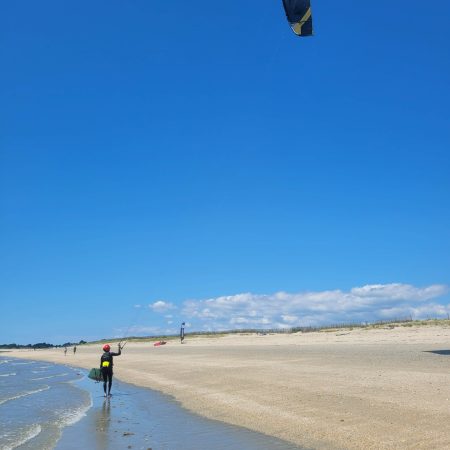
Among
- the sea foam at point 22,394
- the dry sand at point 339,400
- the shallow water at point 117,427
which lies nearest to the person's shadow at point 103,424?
the shallow water at point 117,427

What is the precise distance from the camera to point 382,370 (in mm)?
18625

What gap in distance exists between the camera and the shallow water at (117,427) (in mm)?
11242

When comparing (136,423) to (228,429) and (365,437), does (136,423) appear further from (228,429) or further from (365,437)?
(365,437)

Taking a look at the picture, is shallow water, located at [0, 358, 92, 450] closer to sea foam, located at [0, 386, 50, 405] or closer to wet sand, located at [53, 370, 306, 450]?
sea foam, located at [0, 386, 50, 405]

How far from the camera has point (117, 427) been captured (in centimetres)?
1399

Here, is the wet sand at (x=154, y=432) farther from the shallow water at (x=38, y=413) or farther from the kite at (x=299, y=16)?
the kite at (x=299, y=16)

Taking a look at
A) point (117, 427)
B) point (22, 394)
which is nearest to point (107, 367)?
point (22, 394)

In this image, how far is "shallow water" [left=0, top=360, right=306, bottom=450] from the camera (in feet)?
36.9

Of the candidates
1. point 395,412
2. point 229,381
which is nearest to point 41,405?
point 229,381

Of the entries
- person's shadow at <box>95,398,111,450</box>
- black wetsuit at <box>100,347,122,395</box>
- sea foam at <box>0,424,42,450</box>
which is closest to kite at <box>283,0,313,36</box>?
person's shadow at <box>95,398,111,450</box>

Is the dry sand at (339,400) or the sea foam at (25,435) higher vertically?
the dry sand at (339,400)

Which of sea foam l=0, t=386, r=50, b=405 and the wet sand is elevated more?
sea foam l=0, t=386, r=50, b=405

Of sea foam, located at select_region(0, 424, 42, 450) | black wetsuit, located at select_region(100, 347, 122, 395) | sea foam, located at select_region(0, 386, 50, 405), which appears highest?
black wetsuit, located at select_region(100, 347, 122, 395)

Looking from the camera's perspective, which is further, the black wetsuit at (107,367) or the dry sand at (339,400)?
the black wetsuit at (107,367)
